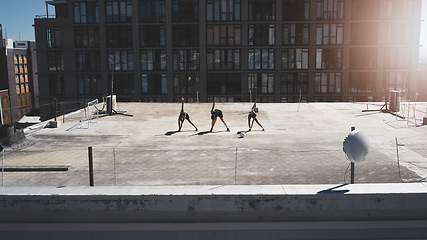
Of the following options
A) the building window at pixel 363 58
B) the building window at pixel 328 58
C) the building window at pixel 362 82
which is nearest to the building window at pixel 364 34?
the building window at pixel 363 58

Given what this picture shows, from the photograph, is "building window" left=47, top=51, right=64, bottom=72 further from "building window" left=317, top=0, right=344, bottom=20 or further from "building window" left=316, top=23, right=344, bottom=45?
"building window" left=317, top=0, right=344, bottom=20

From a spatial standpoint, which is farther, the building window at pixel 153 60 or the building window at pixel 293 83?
the building window at pixel 293 83

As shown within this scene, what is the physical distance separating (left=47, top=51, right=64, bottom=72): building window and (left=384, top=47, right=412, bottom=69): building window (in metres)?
46.2

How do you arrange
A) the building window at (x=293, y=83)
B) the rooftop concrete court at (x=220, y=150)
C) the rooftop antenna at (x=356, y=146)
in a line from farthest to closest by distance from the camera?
the building window at (x=293, y=83) < the rooftop concrete court at (x=220, y=150) < the rooftop antenna at (x=356, y=146)

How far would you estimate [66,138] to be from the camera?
20.1m

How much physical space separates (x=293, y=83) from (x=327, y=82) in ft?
15.8

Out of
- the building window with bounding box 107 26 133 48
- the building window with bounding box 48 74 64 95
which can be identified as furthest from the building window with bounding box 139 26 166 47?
the building window with bounding box 48 74 64 95

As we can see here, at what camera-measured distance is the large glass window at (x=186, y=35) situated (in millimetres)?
58000

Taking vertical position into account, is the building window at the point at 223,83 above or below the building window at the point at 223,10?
below

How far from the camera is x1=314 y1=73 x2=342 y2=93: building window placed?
5919 cm

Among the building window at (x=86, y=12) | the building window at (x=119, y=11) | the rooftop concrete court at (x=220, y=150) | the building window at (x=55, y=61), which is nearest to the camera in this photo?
the rooftop concrete court at (x=220, y=150)

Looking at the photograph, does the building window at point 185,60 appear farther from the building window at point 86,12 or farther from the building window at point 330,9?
the building window at point 330,9

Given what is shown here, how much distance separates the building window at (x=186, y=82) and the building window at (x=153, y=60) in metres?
2.40

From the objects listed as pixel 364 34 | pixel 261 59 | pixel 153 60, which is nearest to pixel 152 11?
pixel 153 60
